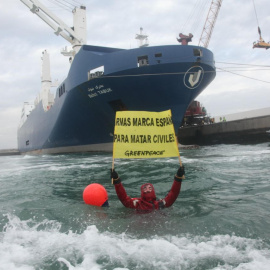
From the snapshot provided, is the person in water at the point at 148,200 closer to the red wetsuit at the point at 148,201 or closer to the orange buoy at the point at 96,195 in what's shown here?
the red wetsuit at the point at 148,201

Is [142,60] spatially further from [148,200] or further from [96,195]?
[148,200]

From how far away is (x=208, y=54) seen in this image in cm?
1842

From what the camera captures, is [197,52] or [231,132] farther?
[231,132]

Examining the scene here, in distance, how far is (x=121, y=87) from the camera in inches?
686

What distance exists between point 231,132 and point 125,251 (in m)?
26.6

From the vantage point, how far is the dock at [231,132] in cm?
2625

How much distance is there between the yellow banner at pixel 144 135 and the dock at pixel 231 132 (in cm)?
2087

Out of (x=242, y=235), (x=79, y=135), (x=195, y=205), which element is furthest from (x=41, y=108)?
(x=242, y=235)

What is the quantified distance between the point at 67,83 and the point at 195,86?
897cm

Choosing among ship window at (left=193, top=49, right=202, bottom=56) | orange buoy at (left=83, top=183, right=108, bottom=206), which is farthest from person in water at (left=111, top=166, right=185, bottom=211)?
ship window at (left=193, top=49, right=202, bottom=56)

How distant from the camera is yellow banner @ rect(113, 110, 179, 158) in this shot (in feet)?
17.7

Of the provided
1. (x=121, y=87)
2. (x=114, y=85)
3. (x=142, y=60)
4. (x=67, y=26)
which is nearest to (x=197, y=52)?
(x=142, y=60)

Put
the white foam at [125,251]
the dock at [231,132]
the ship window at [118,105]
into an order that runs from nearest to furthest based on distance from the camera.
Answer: the white foam at [125,251] < the ship window at [118,105] < the dock at [231,132]

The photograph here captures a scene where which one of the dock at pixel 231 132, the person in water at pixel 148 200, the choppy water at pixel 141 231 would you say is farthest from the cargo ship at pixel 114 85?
the person in water at pixel 148 200
